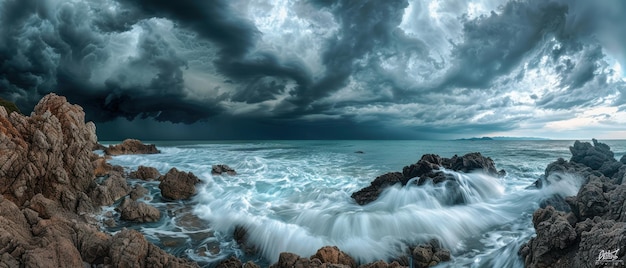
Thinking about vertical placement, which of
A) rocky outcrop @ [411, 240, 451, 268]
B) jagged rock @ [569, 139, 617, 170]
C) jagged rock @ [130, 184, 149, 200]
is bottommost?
rocky outcrop @ [411, 240, 451, 268]

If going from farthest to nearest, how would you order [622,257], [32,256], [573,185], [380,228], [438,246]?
1. [573,185]
2. [380,228]
3. [438,246]
4. [32,256]
5. [622,257]

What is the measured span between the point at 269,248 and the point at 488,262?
23.0ft

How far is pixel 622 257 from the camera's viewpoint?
5.15 meters

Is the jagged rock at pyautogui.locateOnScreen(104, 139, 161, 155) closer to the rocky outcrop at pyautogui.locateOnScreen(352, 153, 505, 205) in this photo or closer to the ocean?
the ocean

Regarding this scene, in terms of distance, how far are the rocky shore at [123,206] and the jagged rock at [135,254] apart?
2 centimetres

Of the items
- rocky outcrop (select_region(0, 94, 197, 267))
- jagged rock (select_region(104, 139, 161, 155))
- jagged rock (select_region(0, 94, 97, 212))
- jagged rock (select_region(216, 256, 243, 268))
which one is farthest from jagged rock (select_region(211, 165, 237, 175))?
jagged rock (select_region(104, 139, 161, 155))

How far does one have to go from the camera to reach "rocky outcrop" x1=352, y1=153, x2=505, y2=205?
667 inches

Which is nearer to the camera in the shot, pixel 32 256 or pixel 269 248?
pixel 32 256

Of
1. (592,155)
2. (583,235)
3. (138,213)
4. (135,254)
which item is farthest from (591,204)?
(592,155)

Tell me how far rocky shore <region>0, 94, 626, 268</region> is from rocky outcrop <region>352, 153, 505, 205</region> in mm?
65

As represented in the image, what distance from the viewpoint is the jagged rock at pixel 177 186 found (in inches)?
659

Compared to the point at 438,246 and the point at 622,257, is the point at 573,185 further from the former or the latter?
the point at 622,257

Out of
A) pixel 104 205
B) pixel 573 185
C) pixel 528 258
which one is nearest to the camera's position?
pixel 528 258

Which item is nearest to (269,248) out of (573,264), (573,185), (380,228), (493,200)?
(380,228)
